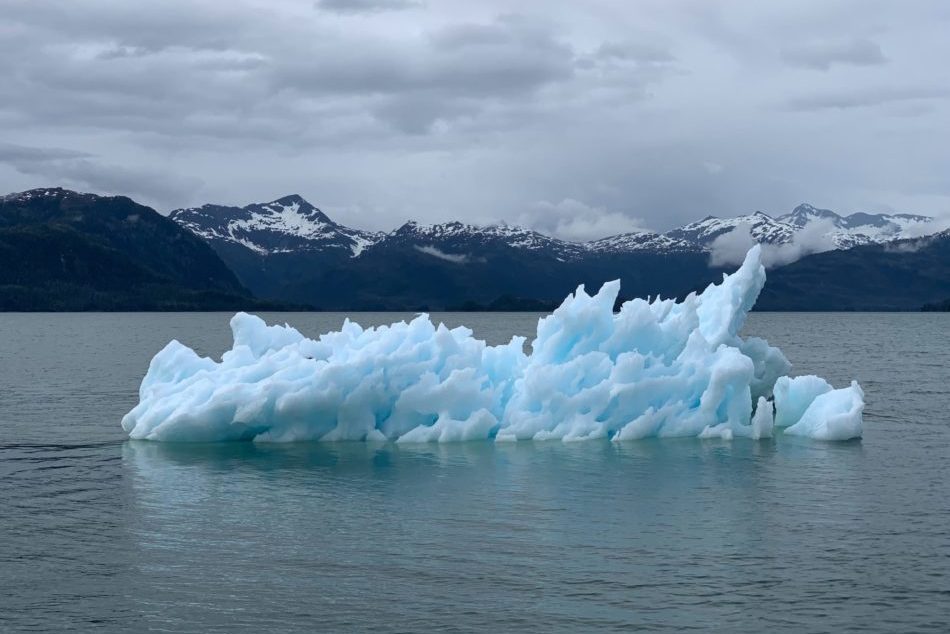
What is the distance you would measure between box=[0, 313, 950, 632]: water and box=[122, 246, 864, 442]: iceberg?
999 mm

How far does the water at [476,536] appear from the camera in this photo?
17.5 metres

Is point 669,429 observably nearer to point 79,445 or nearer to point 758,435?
point 758,435

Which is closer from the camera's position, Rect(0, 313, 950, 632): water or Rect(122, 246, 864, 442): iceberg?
Rect(0, 313, 950, 632): water

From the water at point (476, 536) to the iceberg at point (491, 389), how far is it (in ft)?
3.28

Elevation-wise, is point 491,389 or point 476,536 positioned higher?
point 491,389

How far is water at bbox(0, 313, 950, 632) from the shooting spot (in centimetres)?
1752

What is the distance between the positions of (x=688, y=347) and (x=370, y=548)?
18367 mm

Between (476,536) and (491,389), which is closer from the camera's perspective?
(476,536)

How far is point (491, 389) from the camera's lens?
117 ft

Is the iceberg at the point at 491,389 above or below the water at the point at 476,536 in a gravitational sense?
above

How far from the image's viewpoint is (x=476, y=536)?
22.2 metres

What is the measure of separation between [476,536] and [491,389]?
13698mm

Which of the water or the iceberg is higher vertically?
the iceberg

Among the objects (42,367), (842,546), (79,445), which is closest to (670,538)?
(842,546)
